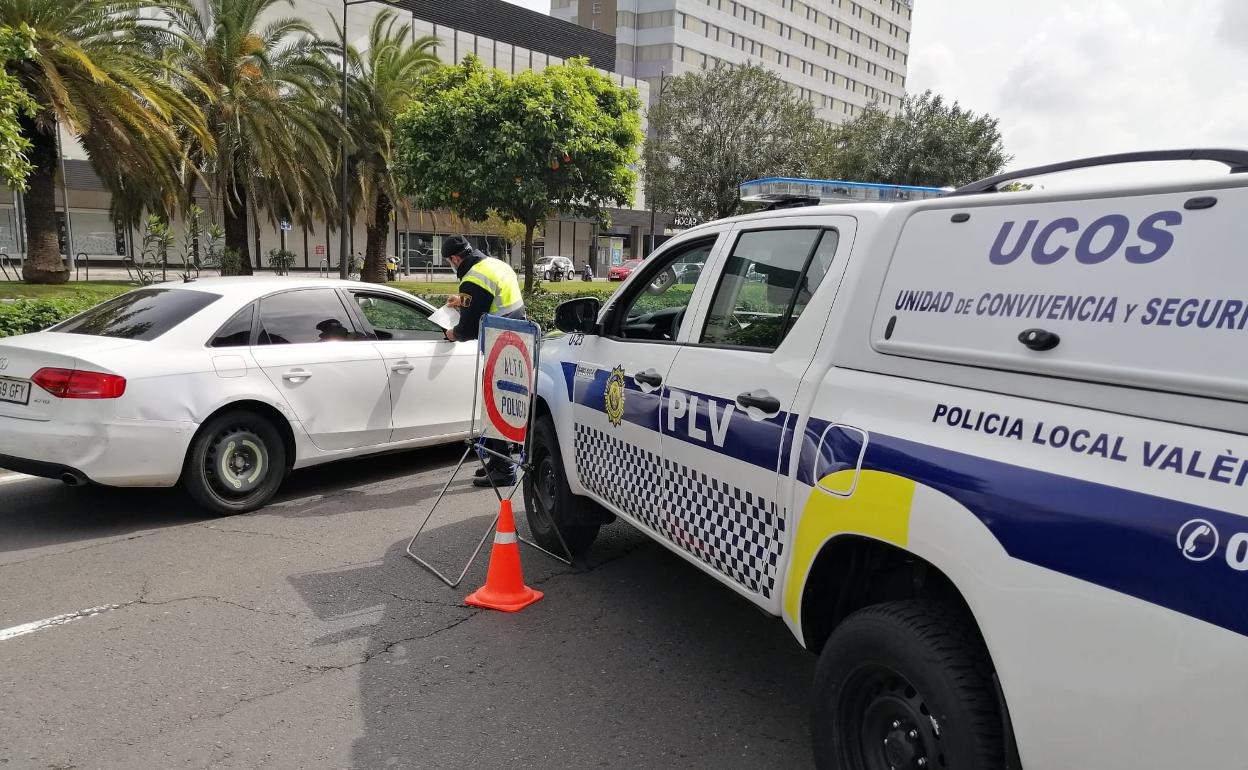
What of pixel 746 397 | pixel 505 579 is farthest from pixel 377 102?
pixel 746 397

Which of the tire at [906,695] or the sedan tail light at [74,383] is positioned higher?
the sedan tail light at [74,383]

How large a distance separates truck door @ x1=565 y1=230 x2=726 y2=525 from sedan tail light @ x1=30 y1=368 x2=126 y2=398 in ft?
9.14

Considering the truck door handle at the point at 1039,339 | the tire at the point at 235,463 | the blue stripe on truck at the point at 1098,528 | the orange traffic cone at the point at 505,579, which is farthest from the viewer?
the tire at the point at 235,463

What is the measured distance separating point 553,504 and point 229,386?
2.34m

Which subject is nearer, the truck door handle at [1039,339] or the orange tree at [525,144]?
the truck door handle at [1039,339]

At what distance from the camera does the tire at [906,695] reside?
2.16 meters

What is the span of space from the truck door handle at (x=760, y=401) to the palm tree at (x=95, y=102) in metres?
17.2

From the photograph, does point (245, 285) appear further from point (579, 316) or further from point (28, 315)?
point (28, 315)

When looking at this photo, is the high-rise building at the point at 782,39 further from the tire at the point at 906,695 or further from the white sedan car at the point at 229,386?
the tire at the point at 906,695

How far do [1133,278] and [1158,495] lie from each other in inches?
20.5

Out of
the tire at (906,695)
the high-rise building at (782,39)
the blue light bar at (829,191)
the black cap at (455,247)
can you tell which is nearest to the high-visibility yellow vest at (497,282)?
the black cap at (455,247)

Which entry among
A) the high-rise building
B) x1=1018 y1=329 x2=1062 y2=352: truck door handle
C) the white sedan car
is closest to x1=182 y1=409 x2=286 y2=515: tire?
the white sedan car

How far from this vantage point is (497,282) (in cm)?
632

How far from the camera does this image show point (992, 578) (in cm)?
207
